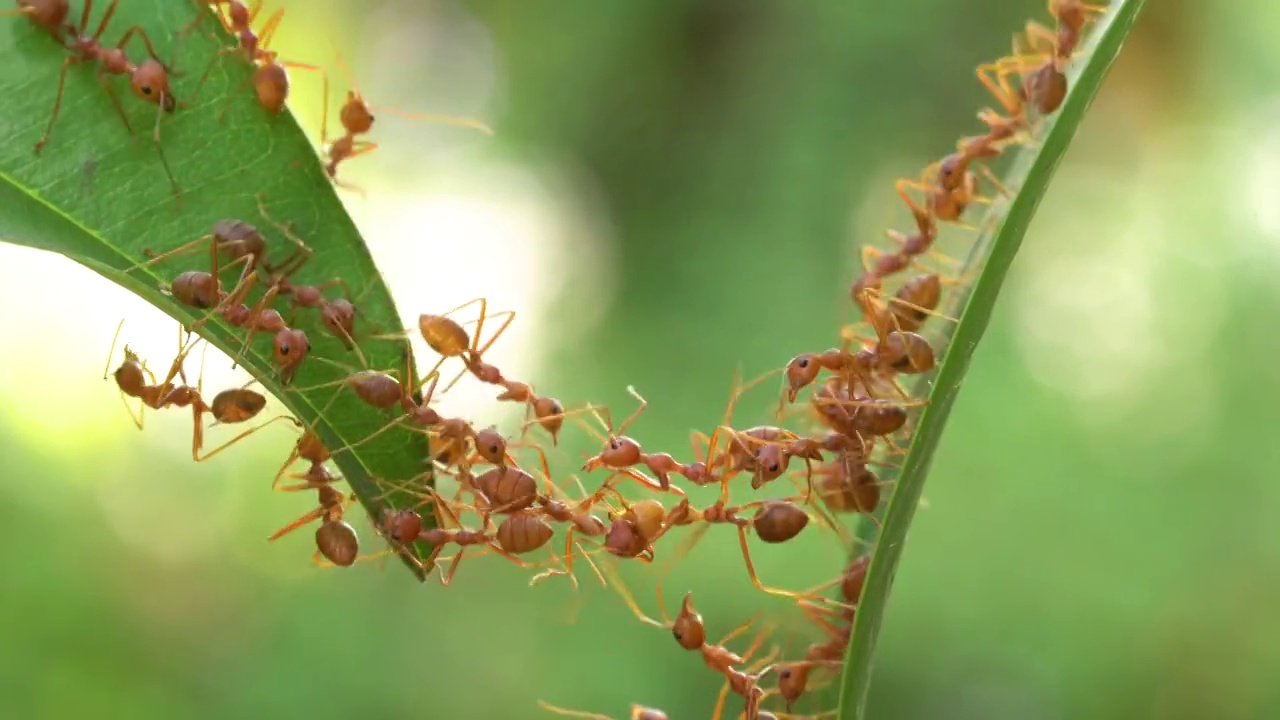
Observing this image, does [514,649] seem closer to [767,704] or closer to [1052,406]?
[1052,406]

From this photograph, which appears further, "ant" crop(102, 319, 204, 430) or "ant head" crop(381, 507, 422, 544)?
"ant" crop(102, 319, 204, 430)

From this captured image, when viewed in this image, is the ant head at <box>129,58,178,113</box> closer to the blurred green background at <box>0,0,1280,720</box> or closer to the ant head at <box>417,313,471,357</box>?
the ant head at <box>417,313,471,357</box>

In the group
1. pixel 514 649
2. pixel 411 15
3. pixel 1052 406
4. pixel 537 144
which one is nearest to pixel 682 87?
pixel 537 144

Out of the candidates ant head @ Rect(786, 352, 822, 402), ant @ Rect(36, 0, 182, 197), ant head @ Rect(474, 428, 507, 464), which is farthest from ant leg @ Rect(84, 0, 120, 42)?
ant head @ Rect(786, 352, 822, 402)

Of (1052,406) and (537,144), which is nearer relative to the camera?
(1052,406)

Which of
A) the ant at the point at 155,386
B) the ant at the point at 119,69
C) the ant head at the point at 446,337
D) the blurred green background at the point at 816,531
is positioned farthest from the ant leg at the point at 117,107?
the blurred green background at the point at 816,531
